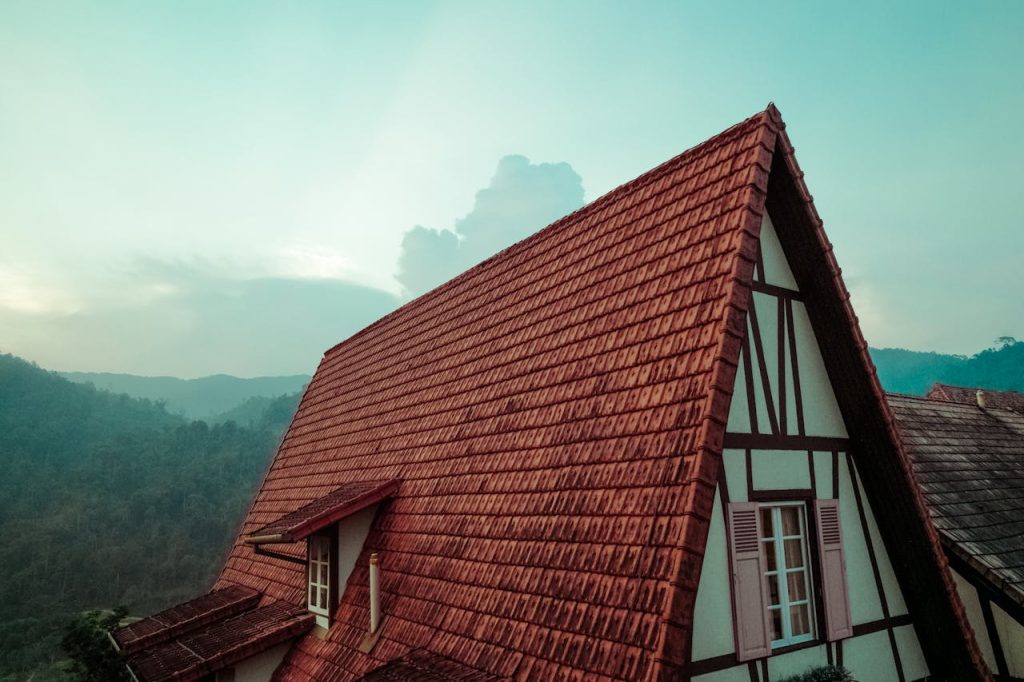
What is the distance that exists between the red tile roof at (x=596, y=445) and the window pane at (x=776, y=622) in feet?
6.94

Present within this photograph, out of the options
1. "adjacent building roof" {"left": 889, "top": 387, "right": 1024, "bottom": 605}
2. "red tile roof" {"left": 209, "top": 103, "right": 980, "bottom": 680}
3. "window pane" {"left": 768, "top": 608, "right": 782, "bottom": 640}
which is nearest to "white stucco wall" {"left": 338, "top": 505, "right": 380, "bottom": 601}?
"red tile roof" {"left": 209, "top": 103, "right": 980, "bottom": 680}

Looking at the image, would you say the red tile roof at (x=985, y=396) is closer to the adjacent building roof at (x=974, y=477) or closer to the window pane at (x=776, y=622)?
the adjacent building roof at (x=974, y=477)

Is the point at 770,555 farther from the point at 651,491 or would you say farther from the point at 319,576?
the point at 319,576

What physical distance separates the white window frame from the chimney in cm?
416

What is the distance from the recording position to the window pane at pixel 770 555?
19.8 feet

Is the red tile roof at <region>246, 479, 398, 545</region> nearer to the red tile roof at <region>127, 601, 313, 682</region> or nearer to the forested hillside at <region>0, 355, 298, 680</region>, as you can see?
the red tile roof at <region>127, 601, 313, 682</region>

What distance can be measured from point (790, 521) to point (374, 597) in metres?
4.60

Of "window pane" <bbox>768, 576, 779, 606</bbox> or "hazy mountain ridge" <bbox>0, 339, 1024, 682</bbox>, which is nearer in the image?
"window pane" <bbox>768, 576, 779, 606</bbox>

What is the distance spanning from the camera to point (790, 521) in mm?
6352

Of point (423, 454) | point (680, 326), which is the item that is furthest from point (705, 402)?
point (423, 454)

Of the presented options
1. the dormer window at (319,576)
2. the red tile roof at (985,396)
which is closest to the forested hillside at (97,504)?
the dormer window at (319,576)

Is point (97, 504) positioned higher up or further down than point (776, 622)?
higher up

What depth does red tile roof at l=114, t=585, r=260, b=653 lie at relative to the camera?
31.8 feet

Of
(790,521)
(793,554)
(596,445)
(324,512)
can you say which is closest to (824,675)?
(793,554)
